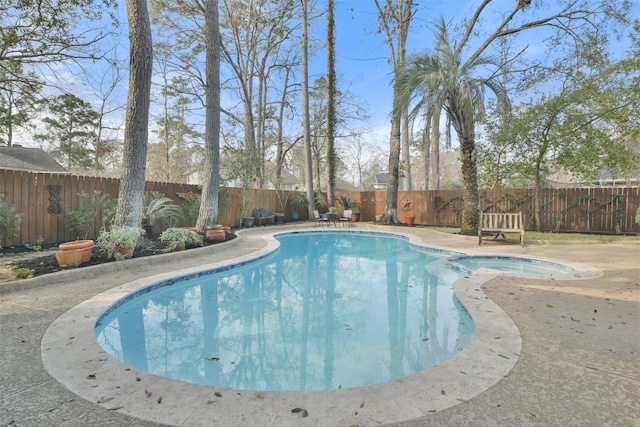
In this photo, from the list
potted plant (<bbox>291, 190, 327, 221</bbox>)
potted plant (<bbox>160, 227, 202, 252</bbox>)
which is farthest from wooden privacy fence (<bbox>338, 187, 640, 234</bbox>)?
potted plant (<bbox>160, 227, 202, 252</bbox>)

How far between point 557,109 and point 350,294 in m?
9.40

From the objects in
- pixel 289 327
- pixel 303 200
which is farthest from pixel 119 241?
pixel 303 200

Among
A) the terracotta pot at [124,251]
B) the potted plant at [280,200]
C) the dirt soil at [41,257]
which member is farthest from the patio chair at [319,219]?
the terracotta pot at [124,251]

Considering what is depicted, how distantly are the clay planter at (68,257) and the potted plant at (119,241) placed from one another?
47 cm

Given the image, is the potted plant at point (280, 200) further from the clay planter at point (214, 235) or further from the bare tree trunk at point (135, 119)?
the bare tree trunk at point (135, 119)

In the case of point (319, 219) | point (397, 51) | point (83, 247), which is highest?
point (397, 51)

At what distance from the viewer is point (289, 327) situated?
351cm

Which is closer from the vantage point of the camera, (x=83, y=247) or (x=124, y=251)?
(x=83, y=247)

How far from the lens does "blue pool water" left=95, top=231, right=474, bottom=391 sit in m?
2.57

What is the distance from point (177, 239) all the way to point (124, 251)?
1.32m

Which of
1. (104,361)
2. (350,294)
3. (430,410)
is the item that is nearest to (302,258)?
(350,294)

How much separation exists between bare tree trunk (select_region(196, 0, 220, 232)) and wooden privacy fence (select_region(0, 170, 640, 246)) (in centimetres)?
204

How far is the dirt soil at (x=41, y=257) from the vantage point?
4.40 meters

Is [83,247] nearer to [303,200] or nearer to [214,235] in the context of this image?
[214,235]
